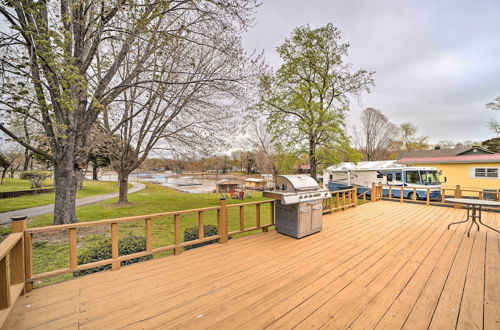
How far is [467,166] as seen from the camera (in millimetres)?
13969

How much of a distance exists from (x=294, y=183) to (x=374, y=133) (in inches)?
1098

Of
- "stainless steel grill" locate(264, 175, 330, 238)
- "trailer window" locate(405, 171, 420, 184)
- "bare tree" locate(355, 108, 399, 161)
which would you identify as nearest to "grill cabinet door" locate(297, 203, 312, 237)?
"stainless steel grill" locate(264, 175, 330, 238)

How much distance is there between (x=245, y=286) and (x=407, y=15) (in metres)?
9.91

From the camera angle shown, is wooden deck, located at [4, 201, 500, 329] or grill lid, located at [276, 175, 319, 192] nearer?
wooden deck, located at [4, 201, 500, 329]

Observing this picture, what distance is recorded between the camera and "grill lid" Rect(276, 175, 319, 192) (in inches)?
165

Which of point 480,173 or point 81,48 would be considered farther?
point 480,173

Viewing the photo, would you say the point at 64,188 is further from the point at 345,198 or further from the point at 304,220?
the point at 345,198

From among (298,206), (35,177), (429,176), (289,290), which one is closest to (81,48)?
(298,206)

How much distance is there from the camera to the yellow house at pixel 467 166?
42.3 ft

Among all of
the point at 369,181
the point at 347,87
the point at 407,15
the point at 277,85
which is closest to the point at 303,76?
the point at 277,85

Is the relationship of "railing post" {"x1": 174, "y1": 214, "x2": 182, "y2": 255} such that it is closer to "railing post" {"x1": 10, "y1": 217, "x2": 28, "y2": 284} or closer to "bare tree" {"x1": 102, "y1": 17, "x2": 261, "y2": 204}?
"railing post" {"x1": 10, "y1": 217, "x2": 28, "y2": 284}

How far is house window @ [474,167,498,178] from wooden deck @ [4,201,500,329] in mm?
13731

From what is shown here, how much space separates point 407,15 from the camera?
23.3 ft

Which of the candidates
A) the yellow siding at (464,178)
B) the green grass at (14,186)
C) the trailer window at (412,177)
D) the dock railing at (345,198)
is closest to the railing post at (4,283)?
the dock railing at (345,198)
